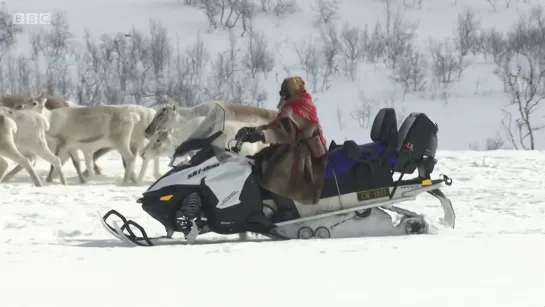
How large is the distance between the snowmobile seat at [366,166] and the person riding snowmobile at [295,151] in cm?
15

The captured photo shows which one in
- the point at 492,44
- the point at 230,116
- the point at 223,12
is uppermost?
the point at 223,12

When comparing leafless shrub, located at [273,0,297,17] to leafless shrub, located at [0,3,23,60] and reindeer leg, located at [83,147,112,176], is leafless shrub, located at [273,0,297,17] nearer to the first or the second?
leafless shrub, located at [0,3,23,60]

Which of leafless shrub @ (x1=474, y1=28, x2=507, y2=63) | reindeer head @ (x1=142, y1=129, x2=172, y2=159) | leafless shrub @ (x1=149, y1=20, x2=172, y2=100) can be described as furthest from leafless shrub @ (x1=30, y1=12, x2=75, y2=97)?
reindeer head @ (x1=142, y1=129, x2=172, y2=159)

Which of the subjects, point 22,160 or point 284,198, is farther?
point 22,160

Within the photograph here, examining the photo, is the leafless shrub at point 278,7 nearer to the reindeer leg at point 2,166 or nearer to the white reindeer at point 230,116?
the reindeer leg at point 2,166

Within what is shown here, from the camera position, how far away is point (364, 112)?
3925 cm

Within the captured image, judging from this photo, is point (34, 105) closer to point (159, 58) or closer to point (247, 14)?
point (159, 58)

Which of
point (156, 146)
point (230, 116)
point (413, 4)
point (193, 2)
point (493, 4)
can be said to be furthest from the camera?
point (193, 2)

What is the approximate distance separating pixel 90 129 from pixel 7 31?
39149mm

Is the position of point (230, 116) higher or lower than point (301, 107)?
lower

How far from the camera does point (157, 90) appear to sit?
43656mm

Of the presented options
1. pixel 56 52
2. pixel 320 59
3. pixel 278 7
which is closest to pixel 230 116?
pixel 320 59

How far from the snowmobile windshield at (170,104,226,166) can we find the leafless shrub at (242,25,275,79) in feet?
129

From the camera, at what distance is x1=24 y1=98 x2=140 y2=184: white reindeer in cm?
1461
